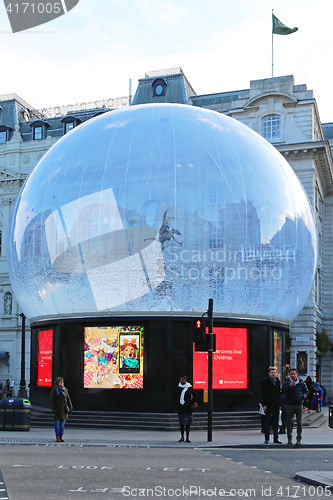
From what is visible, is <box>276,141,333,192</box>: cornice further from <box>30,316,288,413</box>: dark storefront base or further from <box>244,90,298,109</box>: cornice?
<box>30,316,288,413</box>: dark storefront base

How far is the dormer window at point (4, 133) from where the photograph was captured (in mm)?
65750

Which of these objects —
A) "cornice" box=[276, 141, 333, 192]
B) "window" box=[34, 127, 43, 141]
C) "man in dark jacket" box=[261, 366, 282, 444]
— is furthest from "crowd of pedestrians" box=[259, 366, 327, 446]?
"window" box=[34, 127, 43, 141]

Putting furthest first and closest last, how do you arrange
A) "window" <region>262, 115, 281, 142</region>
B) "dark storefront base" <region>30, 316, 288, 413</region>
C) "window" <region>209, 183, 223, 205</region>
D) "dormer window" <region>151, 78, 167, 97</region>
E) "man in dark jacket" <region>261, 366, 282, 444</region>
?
"dormer window" <region>151, 78, 167, 97</region>
"window" <region>262, 115, 281, 142</region>
"dark storefront base" <region>30, 316, 288, 413</region>
"window" <region>209, 183, 223, 205</region>
"man in dark jacket" <region>261, 366, 282, 444</region>

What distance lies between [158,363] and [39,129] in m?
48.2

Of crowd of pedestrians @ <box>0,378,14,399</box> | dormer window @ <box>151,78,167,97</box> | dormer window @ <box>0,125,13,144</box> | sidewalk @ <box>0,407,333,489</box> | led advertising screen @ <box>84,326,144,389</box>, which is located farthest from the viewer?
dormer window @ <box>0,125,13,144</box>

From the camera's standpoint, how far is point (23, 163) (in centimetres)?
6178

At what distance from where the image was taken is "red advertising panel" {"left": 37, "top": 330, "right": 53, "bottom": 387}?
2356cm

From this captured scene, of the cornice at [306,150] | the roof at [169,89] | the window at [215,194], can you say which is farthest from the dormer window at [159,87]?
the window at [215,194]

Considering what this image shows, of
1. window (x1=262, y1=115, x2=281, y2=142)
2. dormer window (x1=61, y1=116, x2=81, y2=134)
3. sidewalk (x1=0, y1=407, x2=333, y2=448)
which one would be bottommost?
sidewalk (x1=0, y1=407, x2=333, y2=448)

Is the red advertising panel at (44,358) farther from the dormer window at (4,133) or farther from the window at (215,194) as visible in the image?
the dormer window at (4,133)

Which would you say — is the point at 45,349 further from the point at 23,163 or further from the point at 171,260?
the point at 23,163

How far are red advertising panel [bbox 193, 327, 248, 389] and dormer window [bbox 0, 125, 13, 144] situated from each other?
161 ft

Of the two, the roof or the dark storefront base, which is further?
the roof

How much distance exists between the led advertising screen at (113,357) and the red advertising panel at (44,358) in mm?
1881
